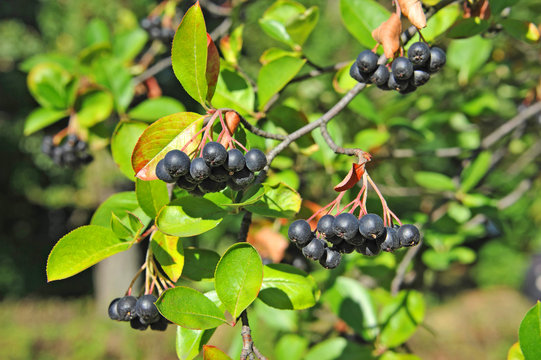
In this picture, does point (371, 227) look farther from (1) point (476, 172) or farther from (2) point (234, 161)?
(1) point (476, 172)

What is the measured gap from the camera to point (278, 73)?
1.04 meters

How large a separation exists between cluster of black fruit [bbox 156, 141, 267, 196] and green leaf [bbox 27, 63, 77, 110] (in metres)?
0.94

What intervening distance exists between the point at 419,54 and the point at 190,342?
0.64 m

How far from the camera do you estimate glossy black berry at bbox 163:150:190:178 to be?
669 mm

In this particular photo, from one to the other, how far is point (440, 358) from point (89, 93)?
6277 millimetres

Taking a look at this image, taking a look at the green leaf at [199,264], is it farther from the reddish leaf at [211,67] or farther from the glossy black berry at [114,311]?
the reddish leaf at [211,67]

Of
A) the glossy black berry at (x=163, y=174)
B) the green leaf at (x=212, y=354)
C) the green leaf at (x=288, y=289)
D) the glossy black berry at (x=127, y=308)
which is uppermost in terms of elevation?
the glossy black berry at (x=163, y=174)

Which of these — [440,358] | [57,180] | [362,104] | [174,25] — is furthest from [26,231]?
[362,104]

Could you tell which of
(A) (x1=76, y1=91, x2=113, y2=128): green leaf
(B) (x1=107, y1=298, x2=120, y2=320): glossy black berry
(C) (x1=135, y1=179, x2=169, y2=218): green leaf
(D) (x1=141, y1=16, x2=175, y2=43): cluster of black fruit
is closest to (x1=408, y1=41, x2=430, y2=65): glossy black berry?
(C) (x1=135, y1=179, x2=169, y2=218): green leaf

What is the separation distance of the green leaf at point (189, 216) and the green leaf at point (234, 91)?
324mm

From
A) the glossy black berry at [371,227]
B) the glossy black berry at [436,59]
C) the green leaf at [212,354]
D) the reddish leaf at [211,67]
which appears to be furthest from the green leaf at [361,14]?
the green leaf at [212,354]

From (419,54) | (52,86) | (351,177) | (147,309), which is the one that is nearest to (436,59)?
(419,54)

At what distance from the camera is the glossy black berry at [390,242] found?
737mm

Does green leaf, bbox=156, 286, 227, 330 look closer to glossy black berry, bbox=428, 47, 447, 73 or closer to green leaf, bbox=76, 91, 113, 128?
glossy black berry, bbox=428, 47, 447, 73
